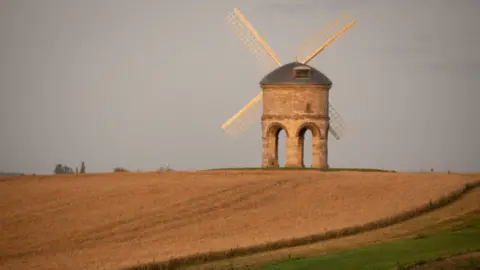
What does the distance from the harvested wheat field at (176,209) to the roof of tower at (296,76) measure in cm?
470

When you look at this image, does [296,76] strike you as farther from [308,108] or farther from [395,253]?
[395,253]

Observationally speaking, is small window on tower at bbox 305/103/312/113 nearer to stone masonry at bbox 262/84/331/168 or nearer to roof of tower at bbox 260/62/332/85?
stone masonry at bbox 262/84/331/168

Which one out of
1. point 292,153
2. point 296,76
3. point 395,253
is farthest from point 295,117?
point 395,253

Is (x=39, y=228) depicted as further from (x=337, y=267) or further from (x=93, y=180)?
(x=337, y=267)

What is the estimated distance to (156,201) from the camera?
1650 inches

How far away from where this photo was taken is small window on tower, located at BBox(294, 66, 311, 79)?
52188mm

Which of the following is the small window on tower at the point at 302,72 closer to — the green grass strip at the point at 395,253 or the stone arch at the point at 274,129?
the stone arch at the point at 274,129

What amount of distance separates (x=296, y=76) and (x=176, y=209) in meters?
14.0

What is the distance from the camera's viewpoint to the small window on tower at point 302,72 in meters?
52.2

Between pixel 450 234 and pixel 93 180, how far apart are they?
21.7 metres

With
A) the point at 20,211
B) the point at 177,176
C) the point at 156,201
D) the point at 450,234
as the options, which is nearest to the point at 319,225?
the point at 450,234

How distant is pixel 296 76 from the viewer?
52156 millimetres

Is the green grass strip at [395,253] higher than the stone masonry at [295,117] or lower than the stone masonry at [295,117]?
lower

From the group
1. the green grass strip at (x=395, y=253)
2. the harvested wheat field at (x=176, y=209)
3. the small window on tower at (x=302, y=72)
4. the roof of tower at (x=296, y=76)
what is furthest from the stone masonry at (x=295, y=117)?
the green grass strip at (x=395, y=253)
